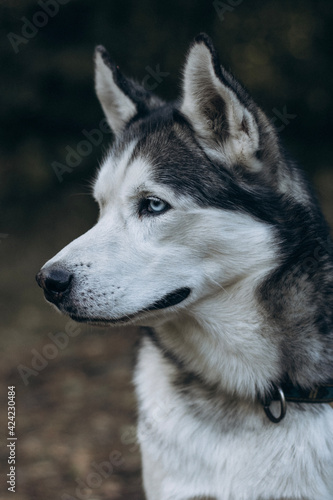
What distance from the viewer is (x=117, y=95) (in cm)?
303

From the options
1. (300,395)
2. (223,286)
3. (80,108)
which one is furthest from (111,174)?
(80,108)

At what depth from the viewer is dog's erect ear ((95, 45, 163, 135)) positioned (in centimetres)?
290

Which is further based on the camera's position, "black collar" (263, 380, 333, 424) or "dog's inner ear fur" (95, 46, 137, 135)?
"dog's inner ear fur" (95, 46, 137, 135)

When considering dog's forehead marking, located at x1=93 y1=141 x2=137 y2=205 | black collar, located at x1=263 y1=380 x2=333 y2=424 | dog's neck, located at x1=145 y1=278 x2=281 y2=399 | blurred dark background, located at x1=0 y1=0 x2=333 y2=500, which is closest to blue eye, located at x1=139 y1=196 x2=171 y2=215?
dog's forehead marking, located at x1=93 y1=141 x2=137 y2=205

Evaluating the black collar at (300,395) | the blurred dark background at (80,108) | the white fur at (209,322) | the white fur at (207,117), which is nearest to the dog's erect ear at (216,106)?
the white fur at (207,117)

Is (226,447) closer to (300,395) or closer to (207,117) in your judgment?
(300,395)

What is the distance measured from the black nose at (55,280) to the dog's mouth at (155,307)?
13 cm

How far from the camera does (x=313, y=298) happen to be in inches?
93.8

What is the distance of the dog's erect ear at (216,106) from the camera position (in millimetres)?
2197

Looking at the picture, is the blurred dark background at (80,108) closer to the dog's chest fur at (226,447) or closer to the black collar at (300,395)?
the dog's chest fur at (226,447)

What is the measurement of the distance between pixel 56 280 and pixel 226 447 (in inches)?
42.4

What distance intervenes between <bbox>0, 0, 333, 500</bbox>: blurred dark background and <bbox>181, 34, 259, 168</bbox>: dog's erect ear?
3.30 m

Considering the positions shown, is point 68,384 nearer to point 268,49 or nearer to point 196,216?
point 196,216

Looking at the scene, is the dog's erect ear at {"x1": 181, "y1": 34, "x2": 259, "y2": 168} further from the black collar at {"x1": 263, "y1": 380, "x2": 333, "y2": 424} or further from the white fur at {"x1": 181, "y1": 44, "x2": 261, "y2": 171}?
the black collar at {"x1": 263, "y1": 380, "x2": 333, "y2": 424}
